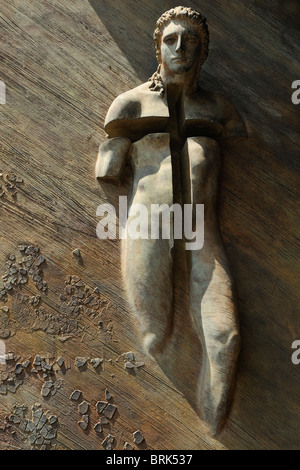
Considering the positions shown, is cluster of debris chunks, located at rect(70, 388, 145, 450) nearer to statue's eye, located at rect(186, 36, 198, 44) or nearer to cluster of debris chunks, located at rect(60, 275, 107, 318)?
cluster of debris chunks, located at rect(60, 275, 107, 318)

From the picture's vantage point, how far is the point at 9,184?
1.97 meters

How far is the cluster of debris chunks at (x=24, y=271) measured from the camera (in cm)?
188

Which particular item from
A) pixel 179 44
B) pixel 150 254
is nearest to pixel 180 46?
pixel 179 44

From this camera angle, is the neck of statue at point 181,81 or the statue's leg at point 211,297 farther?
the neck of statue at point 181,81

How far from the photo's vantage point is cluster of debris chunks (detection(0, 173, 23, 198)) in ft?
6.44

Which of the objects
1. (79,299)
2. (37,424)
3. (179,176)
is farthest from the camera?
(179,176)

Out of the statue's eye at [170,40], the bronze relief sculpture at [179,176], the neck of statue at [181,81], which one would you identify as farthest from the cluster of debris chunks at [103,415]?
the statue's eye at [170,40]

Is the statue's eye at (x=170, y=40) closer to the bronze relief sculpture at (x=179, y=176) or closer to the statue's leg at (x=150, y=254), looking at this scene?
the bronze relief sculpture at (x=179, y=176)

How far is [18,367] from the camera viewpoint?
5.98ft

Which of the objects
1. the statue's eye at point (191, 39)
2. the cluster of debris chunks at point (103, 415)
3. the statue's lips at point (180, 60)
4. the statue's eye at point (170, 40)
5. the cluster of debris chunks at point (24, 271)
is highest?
the statue's eye at point (191, 39)

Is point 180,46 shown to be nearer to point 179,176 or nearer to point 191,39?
point 191,39

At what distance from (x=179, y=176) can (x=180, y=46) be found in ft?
1.23

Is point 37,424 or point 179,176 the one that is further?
point 179,176

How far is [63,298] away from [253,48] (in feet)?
3.31
